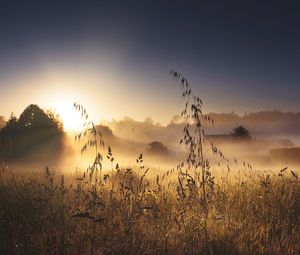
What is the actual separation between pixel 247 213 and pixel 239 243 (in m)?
1.78

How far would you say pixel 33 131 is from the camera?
31.5 meters

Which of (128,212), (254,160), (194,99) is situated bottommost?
(128,212)

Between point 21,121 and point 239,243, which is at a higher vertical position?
point 21,121

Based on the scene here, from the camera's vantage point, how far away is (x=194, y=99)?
6332mm

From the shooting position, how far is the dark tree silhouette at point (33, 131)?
3105 centimetres

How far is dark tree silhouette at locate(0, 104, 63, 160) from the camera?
31.0 metres

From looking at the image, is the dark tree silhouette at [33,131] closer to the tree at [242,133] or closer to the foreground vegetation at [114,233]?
the foreground vegetation at [114,233]

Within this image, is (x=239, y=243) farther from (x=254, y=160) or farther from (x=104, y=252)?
(x=254, y=160)

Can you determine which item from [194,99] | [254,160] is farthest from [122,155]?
[194,99]

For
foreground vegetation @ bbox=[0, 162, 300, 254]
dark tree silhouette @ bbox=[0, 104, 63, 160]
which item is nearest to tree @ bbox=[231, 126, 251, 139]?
dark tree silhouette @ bbox=[0, 104, 63, 160]

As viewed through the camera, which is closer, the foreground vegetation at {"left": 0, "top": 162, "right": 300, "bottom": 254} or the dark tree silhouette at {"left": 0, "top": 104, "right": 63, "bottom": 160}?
the foreground vegetation at {"left": 0, "top": 162, "right": 300, "bottom": 254}

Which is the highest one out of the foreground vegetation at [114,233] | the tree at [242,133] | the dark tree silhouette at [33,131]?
the tree at [242,133]

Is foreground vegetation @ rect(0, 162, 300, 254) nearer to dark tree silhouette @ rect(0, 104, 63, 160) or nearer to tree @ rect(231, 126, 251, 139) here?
dark tree silhouette @ rect(0, 104, 63, 160)

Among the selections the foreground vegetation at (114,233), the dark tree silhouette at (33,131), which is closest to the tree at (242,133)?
the dark tree silhouette at (33,131)
